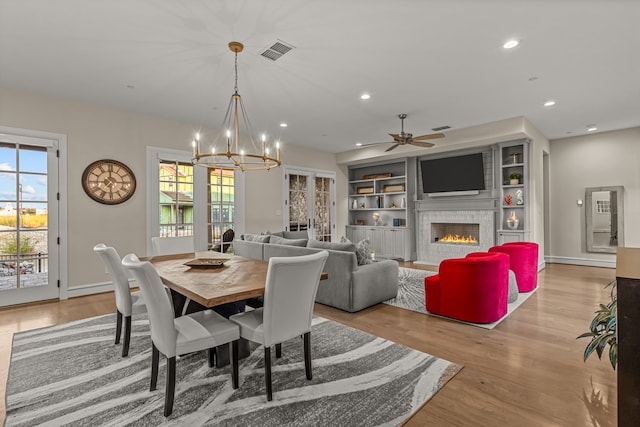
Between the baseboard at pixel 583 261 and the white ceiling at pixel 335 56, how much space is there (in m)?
3.04

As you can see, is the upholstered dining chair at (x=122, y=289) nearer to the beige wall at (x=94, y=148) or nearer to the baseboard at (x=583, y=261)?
the beige wall at (x=94, y=148)

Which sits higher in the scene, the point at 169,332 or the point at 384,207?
the point at 384,207

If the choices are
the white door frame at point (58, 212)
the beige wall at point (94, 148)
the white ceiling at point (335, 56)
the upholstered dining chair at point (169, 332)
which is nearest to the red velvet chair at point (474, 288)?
the white ceiling at point (335, 56)

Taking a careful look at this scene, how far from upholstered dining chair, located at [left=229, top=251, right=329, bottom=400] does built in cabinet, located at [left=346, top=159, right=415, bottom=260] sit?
584cm

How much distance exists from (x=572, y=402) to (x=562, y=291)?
10.9 feet

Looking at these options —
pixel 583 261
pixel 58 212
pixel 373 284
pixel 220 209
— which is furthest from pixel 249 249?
pixel 583 261

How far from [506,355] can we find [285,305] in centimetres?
197

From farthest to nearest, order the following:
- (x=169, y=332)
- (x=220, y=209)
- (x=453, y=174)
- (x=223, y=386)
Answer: (x=453, y=174)
(x=220, y=209)
(x=223, y=386)
(x=169, y=332)

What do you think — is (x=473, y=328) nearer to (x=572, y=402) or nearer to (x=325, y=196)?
(x=572, y=402)

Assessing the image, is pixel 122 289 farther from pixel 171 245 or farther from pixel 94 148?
pixel 94 148

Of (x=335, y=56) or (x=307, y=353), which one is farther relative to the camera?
(x=335, y=56)

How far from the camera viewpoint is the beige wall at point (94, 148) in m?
4.27

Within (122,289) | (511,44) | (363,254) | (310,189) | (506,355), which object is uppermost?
Answer: (511,44)

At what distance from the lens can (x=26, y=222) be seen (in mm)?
4242
